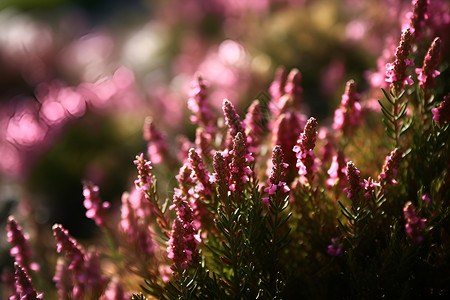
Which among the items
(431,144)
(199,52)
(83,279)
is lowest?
(83,279)

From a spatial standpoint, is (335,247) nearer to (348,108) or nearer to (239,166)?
(239,166)

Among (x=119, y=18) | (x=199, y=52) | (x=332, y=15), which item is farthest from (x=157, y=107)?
(x=119, y=18)

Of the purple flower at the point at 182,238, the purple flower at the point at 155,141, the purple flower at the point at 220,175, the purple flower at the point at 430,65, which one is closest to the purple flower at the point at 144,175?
the purple flower at the point at 182,238

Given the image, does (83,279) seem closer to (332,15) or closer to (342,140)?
(342,140)

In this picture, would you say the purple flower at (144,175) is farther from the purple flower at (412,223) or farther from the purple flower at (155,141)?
the purple flower at (412,223)

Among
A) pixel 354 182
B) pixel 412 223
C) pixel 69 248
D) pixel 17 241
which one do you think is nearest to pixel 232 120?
pixel 354 182

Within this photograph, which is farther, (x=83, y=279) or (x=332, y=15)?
(x=332, y=15)

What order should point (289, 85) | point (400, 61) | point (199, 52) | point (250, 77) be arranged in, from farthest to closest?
1. point (199, 52)
2. point (250, 77)
3. point (289, 85)
4. point (400, 61)
